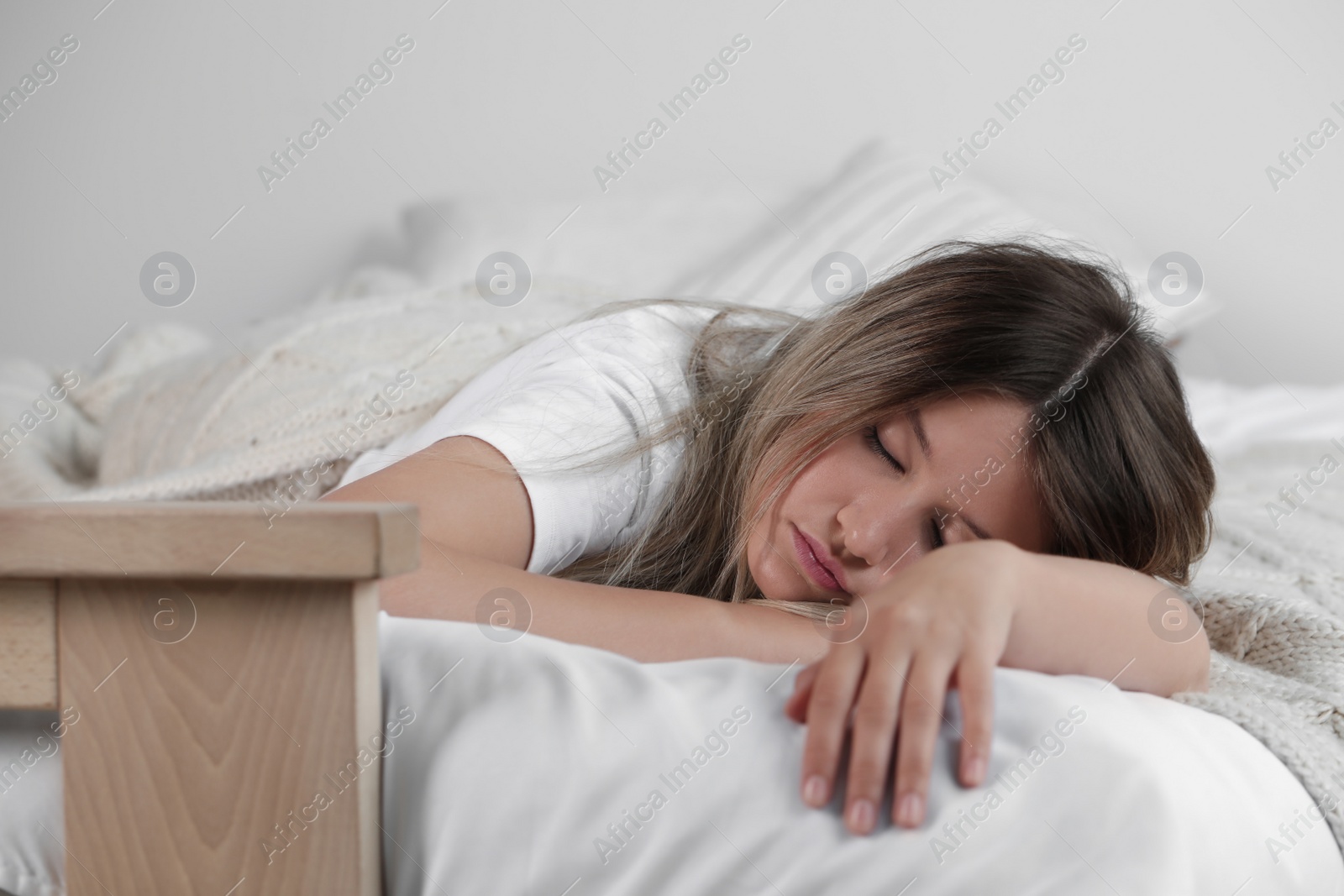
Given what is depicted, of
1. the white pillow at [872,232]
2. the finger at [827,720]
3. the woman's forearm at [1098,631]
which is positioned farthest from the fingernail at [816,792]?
the white pillow at [872,232]

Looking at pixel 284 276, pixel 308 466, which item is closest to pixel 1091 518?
pixel 308 466

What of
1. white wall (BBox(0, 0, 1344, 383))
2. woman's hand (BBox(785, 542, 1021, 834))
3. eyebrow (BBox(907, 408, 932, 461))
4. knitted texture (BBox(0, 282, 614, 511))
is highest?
white wall (BBox(0, 0, 1344, 383))

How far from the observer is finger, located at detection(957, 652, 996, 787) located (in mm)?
355

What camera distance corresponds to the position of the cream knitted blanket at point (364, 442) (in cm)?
65

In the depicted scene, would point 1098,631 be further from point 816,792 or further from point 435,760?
point 435,760

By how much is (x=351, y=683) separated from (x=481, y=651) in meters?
0.07

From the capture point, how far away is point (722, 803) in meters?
0.36

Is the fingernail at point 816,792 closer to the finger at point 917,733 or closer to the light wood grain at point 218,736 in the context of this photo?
the finger at point 917,733

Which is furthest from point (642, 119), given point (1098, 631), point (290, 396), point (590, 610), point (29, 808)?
point (29, 808)

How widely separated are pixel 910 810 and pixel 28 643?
1.02ft

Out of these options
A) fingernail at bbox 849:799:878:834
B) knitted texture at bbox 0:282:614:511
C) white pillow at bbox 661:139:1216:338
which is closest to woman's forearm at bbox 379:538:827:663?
fingernail at bbox 849:799:878:834

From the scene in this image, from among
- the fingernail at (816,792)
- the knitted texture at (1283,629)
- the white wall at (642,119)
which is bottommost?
the knitted texture at (1283,629)

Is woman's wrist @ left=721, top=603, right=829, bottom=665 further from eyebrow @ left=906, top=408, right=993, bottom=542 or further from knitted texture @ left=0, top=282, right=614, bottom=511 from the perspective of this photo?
knitted texture @ left=0, top=282, right=614, bottom=511

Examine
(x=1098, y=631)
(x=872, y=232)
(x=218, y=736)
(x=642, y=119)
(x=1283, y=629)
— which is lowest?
(x=1283, y=629)
